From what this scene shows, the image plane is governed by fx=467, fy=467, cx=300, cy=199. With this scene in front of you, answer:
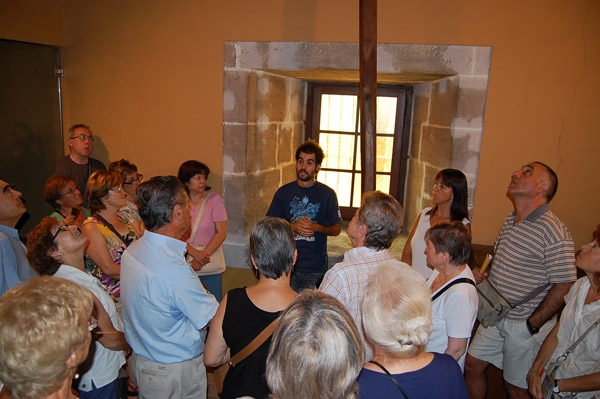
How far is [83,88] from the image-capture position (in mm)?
4824

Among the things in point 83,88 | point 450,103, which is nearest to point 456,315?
point 450,103

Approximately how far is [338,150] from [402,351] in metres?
4.00

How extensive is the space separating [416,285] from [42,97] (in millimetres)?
4586

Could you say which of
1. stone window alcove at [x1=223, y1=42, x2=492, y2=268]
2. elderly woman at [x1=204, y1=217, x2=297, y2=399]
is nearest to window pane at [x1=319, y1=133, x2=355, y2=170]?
stone window alcove at [x1=223, y1=42, x2=492, y2=268]

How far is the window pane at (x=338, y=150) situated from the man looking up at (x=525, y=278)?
2.45 meters

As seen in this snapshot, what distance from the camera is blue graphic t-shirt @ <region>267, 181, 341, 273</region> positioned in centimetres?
374

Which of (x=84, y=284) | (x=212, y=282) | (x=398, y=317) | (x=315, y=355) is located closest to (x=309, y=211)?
(x=212, y=282)

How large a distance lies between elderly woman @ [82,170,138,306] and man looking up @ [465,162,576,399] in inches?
88.7

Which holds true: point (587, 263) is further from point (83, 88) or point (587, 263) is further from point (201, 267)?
point (83, 88)

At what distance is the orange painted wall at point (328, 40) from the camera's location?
3.83 metres

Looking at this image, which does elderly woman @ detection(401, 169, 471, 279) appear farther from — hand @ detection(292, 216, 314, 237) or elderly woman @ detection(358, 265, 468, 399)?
elderly woman @ detection(358, 265, 468, 399)

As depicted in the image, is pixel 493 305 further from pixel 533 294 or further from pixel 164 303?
pixel 164 303

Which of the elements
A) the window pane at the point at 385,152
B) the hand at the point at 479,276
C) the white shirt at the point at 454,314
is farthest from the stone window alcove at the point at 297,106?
the white shirt at the point at 454,314

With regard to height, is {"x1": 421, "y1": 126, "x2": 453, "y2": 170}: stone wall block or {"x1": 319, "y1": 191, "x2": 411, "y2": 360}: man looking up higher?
{"x1": 421, "y1": 126, "x2": 453, "y2": 170}: stone wall block
